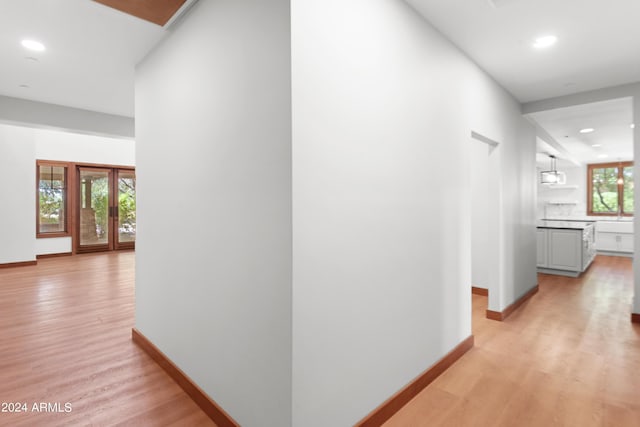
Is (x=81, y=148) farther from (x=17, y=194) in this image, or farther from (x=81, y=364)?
(x=81, y=364)

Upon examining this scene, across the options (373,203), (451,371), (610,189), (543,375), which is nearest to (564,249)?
(543,375)

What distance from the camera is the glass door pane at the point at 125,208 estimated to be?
9.51m

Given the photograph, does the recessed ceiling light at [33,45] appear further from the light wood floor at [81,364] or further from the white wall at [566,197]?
the white wall at [566,197]

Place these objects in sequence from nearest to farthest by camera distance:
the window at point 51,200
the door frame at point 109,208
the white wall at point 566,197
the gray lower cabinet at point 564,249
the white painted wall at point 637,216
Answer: the white painted wall at point 637,216
the gray lower cabinet at point 564,249
the window at point 51,200
the door frame at point 109,208
the white wall at point 566,197

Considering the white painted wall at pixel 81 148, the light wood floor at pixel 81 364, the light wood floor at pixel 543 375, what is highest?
the white painted wall at pixel 81 148

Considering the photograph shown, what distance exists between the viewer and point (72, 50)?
9.86 feet

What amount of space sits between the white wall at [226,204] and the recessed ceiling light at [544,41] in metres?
2.55

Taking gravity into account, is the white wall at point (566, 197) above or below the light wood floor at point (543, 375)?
above

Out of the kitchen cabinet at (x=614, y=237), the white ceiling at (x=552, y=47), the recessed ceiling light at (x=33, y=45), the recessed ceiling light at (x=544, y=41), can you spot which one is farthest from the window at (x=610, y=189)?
the recessed ceiling light at (x=33, y=45)

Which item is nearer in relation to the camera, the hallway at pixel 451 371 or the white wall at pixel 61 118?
the hallway at pixel 451 371

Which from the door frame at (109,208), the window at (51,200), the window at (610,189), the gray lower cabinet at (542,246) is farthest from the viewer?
the window at (610,189)

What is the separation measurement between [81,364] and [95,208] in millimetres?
7640

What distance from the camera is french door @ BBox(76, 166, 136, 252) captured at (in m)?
8.85

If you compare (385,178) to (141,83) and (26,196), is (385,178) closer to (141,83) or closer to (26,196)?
(141,83)
